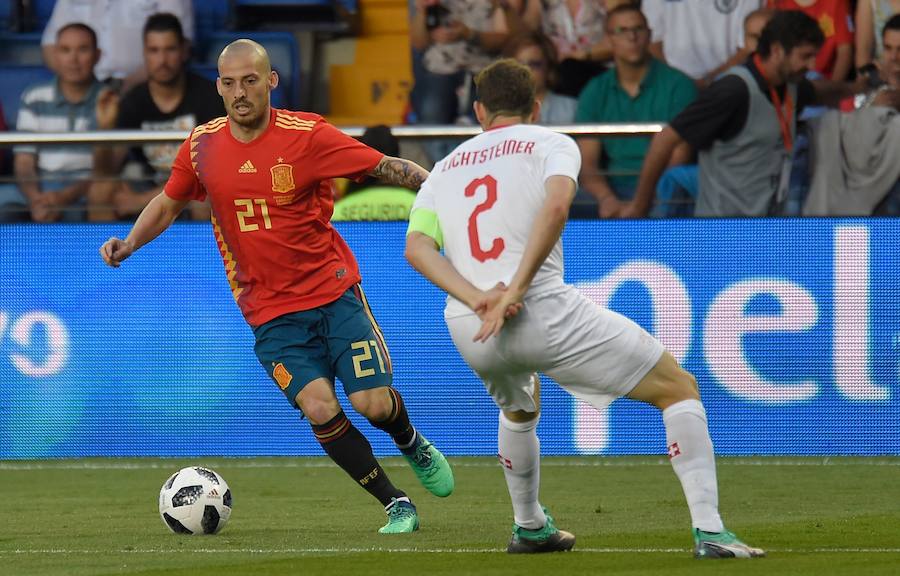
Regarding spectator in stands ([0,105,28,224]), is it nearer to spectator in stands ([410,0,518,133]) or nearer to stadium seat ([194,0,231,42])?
stadium seat ([194,0,231,42])

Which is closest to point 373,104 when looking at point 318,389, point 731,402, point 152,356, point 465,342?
point 152,356

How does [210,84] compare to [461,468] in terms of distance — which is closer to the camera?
[461,468]

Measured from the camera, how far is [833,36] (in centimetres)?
1236

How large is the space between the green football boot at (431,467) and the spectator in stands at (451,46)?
568 cm

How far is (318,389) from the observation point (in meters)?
7.00

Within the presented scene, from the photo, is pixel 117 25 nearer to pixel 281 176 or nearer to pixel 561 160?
pixel 281 176

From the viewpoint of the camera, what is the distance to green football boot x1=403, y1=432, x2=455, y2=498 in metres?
7.36

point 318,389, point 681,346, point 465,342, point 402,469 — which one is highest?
point 465,342

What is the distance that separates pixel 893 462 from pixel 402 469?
2978 mm

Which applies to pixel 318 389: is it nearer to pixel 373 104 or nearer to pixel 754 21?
pixel 754 21

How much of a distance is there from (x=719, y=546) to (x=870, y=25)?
7.73 m

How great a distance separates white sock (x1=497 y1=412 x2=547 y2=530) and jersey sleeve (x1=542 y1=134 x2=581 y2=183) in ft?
3.47

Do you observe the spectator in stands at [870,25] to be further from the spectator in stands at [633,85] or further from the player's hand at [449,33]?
the player's hand at [449,33]

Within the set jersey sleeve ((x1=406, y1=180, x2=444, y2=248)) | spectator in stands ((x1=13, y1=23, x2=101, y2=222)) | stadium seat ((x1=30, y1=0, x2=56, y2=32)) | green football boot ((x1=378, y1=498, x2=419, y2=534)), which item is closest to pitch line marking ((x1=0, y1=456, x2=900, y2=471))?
spectator in stands ((x1=13, y1=23, x2=101, y2=222))
